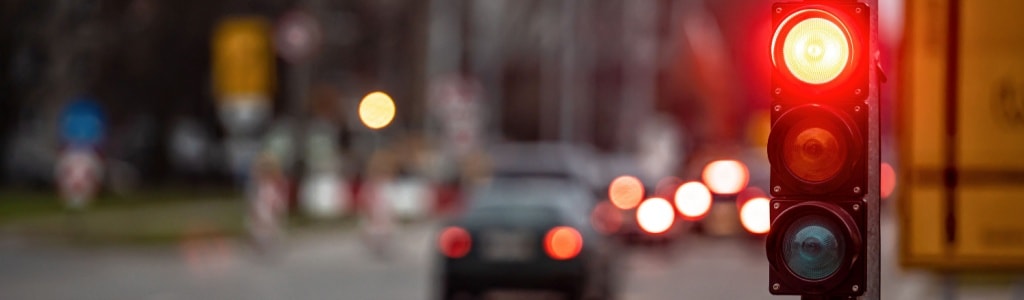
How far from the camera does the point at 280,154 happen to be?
5947 centimetres

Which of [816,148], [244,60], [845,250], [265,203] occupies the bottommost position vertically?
[265,203]

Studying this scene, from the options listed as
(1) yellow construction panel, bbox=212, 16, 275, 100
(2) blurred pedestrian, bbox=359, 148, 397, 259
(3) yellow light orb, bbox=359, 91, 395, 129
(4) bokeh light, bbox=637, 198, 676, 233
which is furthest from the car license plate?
(1) yellow construction panel, bbox=212, 16, 275, 100

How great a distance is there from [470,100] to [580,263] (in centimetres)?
2049

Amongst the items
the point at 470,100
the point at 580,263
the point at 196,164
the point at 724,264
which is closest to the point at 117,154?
the point at 196,164

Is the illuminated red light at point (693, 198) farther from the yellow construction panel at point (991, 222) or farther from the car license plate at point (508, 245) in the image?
the yellow construction panel at point (991, 222)

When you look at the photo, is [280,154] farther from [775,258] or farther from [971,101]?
[775,258]

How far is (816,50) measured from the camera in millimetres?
7457

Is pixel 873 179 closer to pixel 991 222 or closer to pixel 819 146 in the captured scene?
pixel 819 146

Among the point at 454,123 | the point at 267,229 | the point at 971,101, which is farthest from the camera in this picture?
the point at 454,123

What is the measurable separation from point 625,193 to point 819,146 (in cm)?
3062

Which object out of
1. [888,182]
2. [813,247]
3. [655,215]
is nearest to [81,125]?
[655,215]

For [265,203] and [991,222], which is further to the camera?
[265,203]

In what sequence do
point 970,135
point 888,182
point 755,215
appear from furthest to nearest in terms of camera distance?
point 888,182
point 755,215
point 970,135

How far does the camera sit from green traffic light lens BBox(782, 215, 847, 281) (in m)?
7.51
